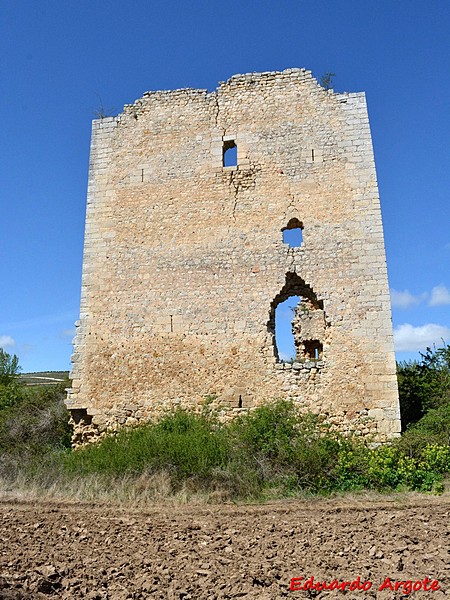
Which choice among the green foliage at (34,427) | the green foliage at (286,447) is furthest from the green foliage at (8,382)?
the green foliage at (286,447)

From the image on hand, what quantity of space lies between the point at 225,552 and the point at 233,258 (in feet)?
19.7

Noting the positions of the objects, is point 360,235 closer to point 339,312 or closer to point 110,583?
point 339,312

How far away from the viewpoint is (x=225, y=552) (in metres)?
4.50

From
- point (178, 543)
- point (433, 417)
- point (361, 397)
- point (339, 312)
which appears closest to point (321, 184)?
point (339, 312)

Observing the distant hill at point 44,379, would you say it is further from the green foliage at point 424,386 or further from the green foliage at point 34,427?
the green foliage at point 424,386

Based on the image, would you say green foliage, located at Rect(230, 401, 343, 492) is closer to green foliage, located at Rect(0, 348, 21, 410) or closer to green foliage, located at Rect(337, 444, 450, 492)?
green foliage, located at Rect(337, 444, 450, 492)

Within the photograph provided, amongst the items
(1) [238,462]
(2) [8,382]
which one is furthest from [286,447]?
(2) [8,382]

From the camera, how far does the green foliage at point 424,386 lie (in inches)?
396

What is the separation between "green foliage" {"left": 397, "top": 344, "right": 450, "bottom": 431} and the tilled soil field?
384 centimetres

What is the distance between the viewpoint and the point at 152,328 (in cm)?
959

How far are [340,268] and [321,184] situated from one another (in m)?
1.83

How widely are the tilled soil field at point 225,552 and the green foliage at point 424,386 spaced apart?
3.84 meters

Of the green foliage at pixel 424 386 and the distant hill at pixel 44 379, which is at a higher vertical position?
the distant hill at pixel 44 379

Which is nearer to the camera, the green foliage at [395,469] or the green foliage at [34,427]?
the green foliage at [395,469]
